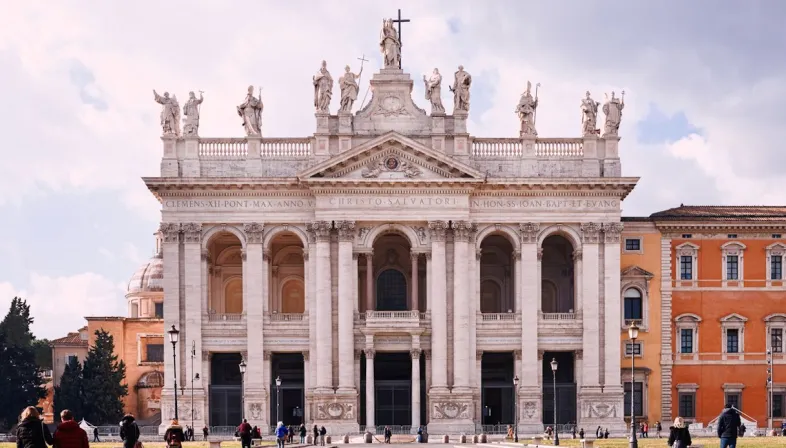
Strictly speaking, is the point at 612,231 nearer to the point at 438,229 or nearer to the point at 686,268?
the point at 686,268

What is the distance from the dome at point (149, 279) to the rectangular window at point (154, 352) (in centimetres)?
1416

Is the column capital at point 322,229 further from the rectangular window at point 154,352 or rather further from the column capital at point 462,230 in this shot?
the rectangular window at point 154,352

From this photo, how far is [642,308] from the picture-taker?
75875 mm

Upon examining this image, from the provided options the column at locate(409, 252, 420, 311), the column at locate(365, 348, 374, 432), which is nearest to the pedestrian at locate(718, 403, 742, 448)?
the column at locate(409, 252, 420, 311)

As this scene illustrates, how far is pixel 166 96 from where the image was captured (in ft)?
240

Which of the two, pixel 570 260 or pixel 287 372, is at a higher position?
pixel 570 260

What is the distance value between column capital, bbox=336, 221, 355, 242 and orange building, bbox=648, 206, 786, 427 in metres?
17.7

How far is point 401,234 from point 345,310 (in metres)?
5.68

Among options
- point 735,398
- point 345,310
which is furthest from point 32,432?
point 735,398

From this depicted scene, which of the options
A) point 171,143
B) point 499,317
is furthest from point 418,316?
point 171,143

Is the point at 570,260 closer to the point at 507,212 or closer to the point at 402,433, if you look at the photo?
the point at 507,212

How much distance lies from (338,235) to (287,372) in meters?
8.97

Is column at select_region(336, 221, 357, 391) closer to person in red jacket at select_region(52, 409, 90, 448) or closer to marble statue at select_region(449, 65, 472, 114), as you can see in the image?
marble statue at select_region(449, 65, 472, 114)

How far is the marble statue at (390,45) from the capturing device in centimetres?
7338
